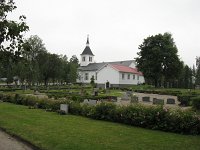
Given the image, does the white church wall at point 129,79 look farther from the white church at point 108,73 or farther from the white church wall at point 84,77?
the white church wall at point 84,77

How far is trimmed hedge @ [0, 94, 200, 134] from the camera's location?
12.9 m

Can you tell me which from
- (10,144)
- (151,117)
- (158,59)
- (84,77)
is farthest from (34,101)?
(84,77)

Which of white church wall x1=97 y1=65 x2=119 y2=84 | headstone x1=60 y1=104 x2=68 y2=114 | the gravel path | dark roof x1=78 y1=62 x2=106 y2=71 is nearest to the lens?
the gravel path

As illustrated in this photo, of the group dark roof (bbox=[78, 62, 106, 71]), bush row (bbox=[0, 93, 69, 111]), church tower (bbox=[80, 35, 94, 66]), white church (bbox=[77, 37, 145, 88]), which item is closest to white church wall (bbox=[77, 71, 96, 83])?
white church (bbox=[77, 37, 145, 88])

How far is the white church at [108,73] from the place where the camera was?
262 feet

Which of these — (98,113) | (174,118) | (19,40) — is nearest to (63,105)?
(98,113)

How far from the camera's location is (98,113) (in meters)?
17.4

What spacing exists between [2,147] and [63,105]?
9.64m

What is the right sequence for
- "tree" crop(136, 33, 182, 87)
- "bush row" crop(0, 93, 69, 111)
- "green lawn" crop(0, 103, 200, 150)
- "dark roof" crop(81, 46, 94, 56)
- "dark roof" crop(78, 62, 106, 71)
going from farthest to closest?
"dark roof" crop(81, 46, 94, 56) < "dark roof" crop(78, 62, 106, 71) < "tree" crop(136, 33, 182, 87) < "bush row" crop(0, 93, 69, 111) < "green lawn" crop(0, 103, 200, 150)

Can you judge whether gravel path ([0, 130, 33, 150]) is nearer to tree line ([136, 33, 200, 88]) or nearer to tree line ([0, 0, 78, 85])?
tree line ([0, 0, 78, 85])

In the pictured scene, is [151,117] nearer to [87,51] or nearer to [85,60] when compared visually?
[85,60]

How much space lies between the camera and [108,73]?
266 feet

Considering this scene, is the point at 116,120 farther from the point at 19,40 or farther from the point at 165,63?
the point at 165,63

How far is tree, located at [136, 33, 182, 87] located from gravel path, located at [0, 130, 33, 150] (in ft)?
189
